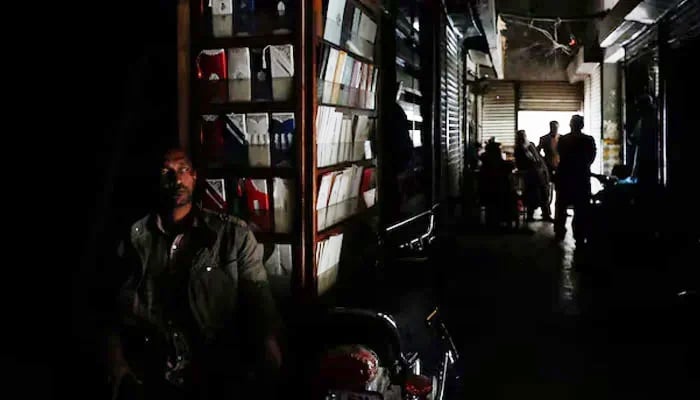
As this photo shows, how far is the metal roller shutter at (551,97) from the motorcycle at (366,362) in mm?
21652

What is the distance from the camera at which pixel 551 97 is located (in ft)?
80.9

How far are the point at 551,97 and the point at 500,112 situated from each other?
6.13 ft

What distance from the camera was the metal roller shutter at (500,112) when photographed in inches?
968

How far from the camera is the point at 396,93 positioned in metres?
6.84

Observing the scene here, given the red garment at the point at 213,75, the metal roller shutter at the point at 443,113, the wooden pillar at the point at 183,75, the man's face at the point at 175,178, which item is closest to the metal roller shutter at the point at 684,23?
the metal roller shutter at the point at 443,113

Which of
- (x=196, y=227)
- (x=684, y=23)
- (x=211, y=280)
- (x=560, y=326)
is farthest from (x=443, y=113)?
(x=211, y=280)

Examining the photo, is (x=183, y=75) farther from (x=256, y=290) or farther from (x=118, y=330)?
(x=118, y=330)

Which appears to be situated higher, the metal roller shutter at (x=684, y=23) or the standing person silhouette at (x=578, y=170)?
the metal roller shutter at (x=684, y=23)

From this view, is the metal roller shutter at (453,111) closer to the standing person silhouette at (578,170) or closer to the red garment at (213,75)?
the standing person silhouette at (578,170)

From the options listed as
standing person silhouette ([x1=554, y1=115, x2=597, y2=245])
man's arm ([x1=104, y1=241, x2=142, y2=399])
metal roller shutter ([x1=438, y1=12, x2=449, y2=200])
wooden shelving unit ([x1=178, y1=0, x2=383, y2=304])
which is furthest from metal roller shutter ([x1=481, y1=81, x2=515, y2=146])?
man's arm ([x1=104, y1=241, x2=142, y2=399])

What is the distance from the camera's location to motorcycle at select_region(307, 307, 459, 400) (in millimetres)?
3064

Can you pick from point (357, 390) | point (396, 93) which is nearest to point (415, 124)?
point (396, 93)

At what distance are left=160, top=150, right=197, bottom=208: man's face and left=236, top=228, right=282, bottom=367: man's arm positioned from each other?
0.37 m

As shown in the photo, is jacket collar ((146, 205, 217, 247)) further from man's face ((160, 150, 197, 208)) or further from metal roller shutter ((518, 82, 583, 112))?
metal roller shutter ((518, 82, 583, 112))
